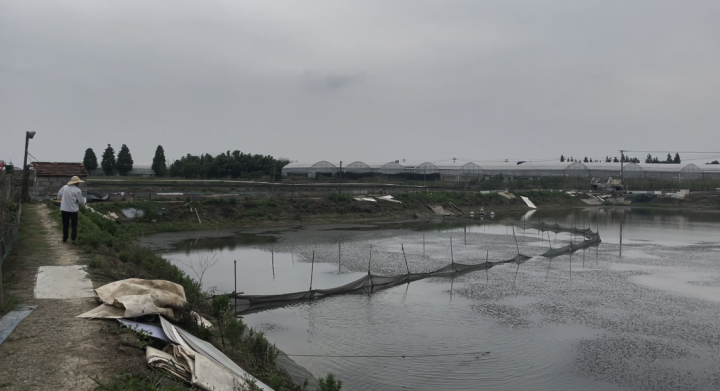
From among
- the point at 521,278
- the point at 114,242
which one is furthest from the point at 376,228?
the point at 114,242

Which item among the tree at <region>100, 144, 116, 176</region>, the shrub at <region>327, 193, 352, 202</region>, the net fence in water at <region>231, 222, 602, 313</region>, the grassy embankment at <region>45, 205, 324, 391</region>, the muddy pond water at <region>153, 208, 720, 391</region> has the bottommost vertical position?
the muddy pond water at <region>153, 208, 720, 391</region>

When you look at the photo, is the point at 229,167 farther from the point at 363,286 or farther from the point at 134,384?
the point at 134,384

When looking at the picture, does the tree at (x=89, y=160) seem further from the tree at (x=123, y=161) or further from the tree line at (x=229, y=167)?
the tree line at (x=229, y=167)

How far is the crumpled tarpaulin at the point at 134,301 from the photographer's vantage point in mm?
7996

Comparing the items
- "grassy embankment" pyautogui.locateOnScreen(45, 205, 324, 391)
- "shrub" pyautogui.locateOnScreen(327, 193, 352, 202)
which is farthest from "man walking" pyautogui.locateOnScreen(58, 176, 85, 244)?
"shrub" pyautogui.locateOnScreen(327, 193, 352, 202)

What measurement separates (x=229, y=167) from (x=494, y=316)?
60.1m

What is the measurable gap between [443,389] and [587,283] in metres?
10.5

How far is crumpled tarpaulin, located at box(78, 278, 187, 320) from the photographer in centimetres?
800

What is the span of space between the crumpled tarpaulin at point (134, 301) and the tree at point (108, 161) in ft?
219

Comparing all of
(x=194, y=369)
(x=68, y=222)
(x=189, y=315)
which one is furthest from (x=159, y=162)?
(x=194, y=369)

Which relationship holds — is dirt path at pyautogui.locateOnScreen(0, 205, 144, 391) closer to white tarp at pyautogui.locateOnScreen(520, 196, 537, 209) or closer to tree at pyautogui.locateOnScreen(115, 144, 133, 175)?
Answer: white tarp at pyautogui.locateOnScreen(520, 196, 537, 209)

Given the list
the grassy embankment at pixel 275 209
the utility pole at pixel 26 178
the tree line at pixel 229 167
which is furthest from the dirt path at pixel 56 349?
the tree line at pixel 229 167

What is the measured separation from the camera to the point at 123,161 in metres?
72.8

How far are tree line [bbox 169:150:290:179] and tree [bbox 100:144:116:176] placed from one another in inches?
293
